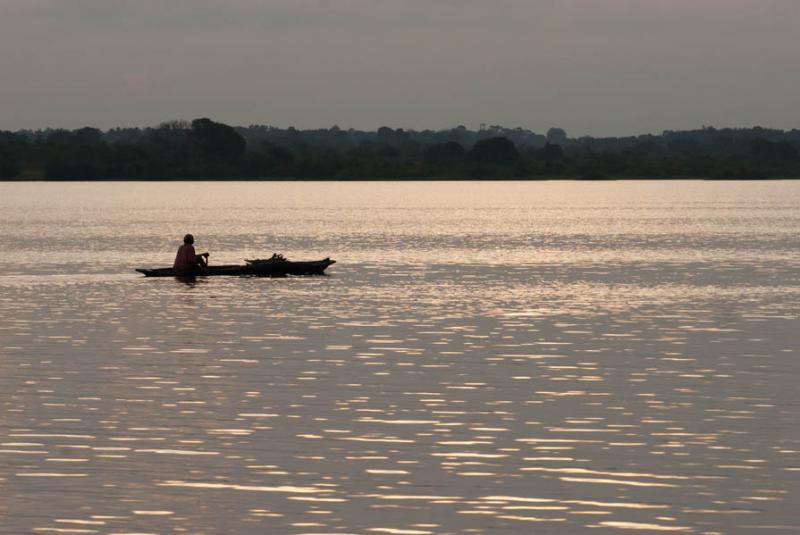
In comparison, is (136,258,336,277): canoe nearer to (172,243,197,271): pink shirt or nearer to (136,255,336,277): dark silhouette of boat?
(136,255,336,277): dark silhouette of boat

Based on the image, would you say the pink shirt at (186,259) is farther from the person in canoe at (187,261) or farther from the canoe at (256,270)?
the canoe at (256,270)

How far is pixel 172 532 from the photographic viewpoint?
1873 centimetres

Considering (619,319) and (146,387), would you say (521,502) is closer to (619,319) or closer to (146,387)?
(146,387)

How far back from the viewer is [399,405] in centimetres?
2922

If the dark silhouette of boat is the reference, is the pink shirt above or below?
above

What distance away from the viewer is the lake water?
794 inches

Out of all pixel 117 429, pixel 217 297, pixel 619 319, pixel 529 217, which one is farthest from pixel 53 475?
pixel 529 217

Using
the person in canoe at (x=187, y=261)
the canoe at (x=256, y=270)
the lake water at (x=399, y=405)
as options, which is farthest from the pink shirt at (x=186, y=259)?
the canoe at (x=256, y=270)

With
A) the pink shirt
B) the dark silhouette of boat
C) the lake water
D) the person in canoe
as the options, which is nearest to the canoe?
the dark silhouette of boat

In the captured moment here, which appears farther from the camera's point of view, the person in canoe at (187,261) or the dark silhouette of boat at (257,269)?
the dark silhouette of boat at (257,269)


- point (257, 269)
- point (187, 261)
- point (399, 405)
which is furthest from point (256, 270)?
point (399, 405)

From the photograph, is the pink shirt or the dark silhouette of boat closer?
the pink shirt

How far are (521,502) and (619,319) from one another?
28.0 metres

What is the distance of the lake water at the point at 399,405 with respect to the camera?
66.2ft
